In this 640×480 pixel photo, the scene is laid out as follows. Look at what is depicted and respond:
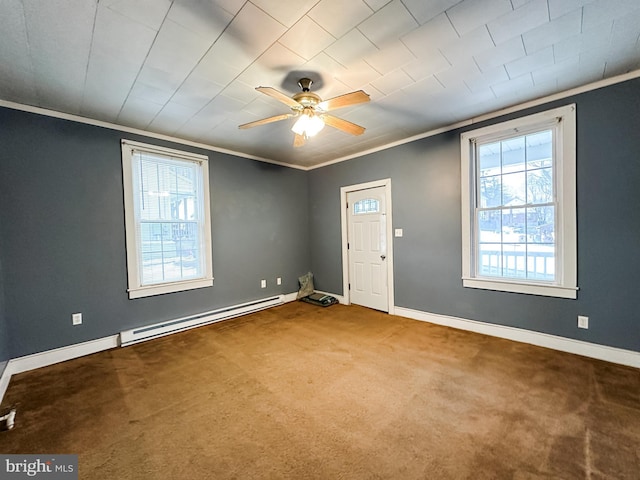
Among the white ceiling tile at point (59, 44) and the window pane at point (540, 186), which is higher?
the white ceiling tile at point (59, 44)

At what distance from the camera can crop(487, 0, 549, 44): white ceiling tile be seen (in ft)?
5.32

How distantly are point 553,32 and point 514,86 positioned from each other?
77 cm

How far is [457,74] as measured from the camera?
230cm

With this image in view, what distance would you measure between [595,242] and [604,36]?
1.79 meters

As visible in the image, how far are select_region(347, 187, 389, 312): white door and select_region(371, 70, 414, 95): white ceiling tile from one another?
1903 mm

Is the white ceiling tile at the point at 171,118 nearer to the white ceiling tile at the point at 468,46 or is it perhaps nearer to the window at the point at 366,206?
the white ceiling tile at the point at 468,46

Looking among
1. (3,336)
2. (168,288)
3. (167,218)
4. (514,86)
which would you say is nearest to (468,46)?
(514,86)

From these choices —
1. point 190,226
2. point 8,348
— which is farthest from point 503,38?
point 8,348

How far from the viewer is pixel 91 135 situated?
304 cm

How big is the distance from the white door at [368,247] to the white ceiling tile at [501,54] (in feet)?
7.28

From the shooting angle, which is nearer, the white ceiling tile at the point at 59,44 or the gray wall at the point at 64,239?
the white ceiling tile at the point at 59,44

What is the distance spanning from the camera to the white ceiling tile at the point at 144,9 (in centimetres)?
150

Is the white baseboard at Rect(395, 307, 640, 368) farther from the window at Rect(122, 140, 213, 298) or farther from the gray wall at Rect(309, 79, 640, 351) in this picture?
the window at Rect(122, 140, 213, 298)

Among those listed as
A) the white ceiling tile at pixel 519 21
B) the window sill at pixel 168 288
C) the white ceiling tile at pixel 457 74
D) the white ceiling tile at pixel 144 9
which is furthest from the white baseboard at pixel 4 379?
the white ceiling tile at pixel 519 21
